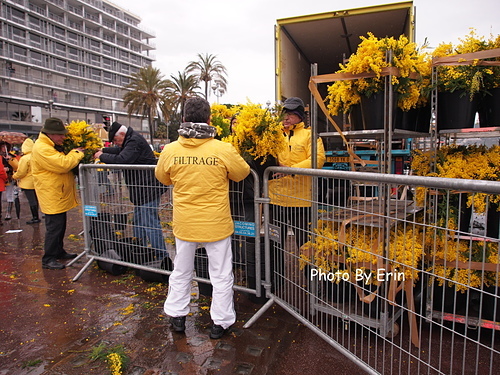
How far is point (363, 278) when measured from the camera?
2.73m

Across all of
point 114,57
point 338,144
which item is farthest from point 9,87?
point 338,144

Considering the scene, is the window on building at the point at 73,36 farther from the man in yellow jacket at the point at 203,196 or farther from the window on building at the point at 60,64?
the man in yellow jacket at the point at 203,196

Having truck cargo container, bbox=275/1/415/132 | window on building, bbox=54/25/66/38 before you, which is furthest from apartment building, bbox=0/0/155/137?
truck cargo container, bbox=275/1/415/132

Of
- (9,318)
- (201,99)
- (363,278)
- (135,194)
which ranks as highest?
(201,99)

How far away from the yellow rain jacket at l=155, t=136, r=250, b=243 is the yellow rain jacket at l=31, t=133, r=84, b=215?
2.58 m

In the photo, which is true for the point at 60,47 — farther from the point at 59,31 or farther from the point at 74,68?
the point at 74,68

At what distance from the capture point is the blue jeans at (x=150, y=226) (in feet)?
14.2

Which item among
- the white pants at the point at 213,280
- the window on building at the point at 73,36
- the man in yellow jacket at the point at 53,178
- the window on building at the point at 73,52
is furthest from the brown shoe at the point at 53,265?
the window on building at the point at 73,36

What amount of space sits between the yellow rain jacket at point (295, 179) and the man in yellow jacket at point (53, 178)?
3069 mm

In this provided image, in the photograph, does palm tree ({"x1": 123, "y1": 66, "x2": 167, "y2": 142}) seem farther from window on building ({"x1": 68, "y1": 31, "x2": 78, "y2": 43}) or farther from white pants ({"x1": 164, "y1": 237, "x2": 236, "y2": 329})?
white pants ({"x1": 164, "y1": 237, "x2": 236, "y2": 329})

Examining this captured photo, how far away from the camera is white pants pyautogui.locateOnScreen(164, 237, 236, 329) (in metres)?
3.13

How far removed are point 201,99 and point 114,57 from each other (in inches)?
3721

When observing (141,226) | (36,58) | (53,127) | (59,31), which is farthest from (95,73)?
(141,226)

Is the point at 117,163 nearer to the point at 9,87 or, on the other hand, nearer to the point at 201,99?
the point at 201,99
